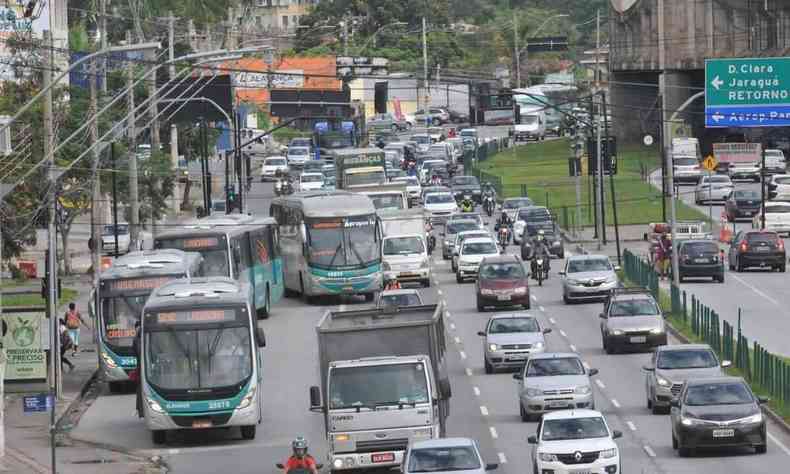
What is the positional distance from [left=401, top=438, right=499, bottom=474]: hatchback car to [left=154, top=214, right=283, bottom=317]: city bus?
79.2 feet

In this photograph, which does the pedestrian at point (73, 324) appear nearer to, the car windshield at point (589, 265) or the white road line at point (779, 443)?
the car windshield at point (589, 265)

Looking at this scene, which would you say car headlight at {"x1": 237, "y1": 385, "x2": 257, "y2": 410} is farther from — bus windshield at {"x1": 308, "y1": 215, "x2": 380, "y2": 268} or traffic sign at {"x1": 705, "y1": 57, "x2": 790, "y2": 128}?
traffic sign at {"x1": 705, "y1": 57, "x2": 790, "y2": 128}

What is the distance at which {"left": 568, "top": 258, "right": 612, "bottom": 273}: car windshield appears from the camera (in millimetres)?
58188

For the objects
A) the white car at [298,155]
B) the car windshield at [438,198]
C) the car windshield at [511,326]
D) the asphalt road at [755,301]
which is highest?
the white car at [298,155]


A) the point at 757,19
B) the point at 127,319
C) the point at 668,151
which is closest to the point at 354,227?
the point at 668,151

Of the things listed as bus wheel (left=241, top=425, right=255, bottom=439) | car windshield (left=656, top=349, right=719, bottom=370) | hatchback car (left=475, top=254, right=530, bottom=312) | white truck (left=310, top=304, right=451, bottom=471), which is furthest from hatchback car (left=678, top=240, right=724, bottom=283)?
white truck (left=310, top=304, right=451, bottom=471)

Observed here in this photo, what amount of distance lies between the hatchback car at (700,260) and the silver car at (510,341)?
1965 centimetres

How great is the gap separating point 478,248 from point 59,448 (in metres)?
30.1

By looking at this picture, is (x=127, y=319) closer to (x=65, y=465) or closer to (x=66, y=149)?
(x=65, y=465)

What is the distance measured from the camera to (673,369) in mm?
38219

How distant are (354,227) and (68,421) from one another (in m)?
19.7

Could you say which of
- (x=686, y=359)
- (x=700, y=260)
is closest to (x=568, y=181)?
(x=700, y=260)

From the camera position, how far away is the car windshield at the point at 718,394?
108 feet

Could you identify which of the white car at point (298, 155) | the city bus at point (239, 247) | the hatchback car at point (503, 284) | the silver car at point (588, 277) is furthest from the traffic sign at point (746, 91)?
the white car at point (298, 155)
